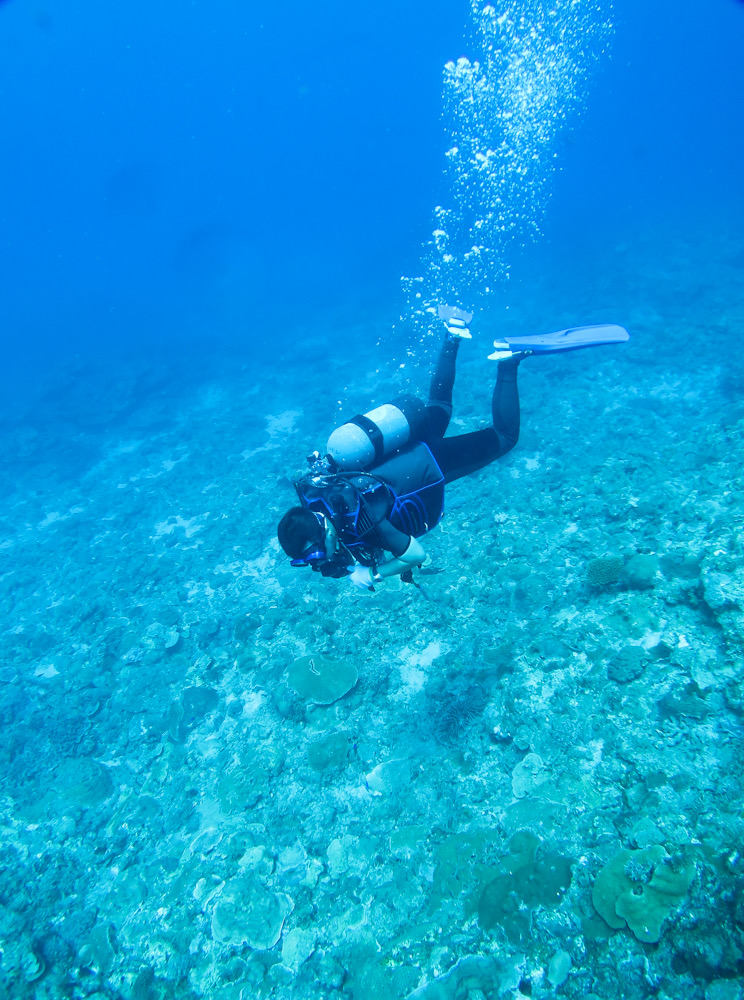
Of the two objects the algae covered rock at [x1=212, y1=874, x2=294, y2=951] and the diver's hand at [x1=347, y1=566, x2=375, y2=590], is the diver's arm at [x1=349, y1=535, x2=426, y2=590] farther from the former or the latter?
the algae covered rock at [x1=212, y1=874, x2=294, y2=951]

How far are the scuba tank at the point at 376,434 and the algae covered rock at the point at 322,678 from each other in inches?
125

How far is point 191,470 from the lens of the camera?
14094mm

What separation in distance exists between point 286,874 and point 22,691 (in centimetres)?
659

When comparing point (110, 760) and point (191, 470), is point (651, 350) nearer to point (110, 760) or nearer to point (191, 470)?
point (191, 470)

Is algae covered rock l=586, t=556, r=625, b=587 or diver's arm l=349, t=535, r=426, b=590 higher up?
diver's arm l=349, t=535, r=426, b=590

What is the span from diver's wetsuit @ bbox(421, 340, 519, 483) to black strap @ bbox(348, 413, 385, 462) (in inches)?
33.6

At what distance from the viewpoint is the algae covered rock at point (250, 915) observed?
4.78 metres

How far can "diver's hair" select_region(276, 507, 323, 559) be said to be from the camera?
4.04m

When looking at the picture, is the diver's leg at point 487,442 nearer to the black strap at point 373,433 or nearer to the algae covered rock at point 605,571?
the black strap at point 373,433

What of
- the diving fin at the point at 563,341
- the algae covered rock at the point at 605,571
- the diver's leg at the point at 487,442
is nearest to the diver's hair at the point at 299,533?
the diver's leg at the point at 487,442

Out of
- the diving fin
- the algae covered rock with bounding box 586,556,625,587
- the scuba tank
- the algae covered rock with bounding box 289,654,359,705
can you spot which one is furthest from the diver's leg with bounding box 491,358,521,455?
the algae covered rock with bounding box 289,654,359,705

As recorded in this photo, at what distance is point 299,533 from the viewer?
13.2 ft

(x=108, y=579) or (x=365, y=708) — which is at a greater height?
(x=108, y=579)

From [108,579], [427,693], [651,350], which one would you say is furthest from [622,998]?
[651,350]
